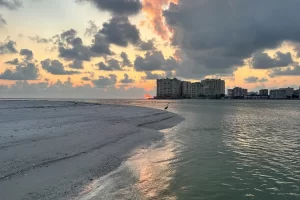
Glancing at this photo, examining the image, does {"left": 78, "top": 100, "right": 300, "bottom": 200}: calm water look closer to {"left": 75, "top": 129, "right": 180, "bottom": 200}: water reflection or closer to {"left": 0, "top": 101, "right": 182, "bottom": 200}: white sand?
{"left": 75, "top": 129, "right": 180, "bottom": 200}: water reflection

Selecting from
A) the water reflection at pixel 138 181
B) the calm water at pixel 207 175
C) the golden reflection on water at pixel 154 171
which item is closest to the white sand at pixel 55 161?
the water reflection at pixel 138 181

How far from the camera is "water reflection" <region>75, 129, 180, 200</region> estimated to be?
11.0 m

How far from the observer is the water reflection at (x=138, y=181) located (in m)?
11.0

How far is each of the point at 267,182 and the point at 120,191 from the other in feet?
24.7

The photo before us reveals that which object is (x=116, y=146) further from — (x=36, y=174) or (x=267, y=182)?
(x=267, y=182)

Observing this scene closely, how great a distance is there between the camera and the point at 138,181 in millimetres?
13039

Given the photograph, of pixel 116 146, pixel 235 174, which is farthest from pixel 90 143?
pixel 235 174

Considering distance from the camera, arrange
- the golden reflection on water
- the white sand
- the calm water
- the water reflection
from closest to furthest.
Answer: the white sand, the water reflection, the calm water, the golden reflection on water

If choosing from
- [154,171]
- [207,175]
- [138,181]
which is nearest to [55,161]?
[138,181]

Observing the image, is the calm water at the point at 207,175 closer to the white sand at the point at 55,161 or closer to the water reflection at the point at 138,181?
the water reflection at the point at 138,181

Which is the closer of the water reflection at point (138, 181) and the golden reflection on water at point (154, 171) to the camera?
the water reflection at point (138, 181)

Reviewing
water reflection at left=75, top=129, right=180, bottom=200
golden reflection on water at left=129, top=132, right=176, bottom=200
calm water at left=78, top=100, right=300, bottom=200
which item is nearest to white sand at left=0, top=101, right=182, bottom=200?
water reflection at left=75, top=129, right=180, bottom=200

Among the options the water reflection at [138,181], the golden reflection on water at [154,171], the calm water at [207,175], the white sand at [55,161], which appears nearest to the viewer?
the white sand at [55,161]

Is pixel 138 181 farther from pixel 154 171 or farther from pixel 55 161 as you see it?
pixel 55 161
